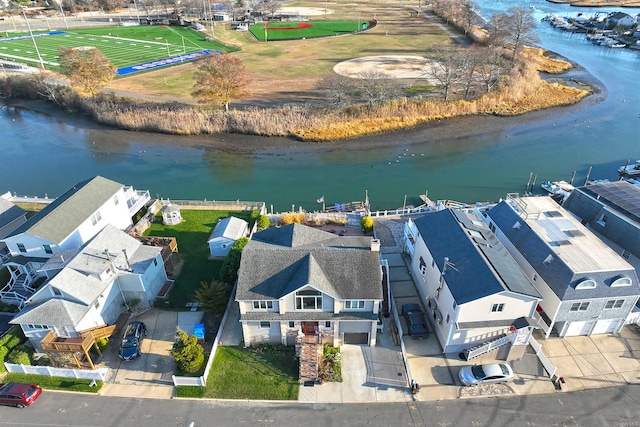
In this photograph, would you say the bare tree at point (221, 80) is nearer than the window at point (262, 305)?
No

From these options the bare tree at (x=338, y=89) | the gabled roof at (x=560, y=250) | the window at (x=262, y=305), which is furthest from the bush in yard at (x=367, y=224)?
the bare tree at (x=338, y=89)

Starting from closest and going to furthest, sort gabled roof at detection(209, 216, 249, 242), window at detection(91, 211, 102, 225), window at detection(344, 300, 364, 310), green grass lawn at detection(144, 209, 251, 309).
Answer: window at detection(344, 300, 364, 310) → green grass lawn at detection(144, 209, 251, 309) → window at detection(91, 211, 102, 225) → gabled roof at detection(209, 216, 249, 242)

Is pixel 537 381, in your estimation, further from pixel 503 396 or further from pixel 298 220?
pixel 298 220

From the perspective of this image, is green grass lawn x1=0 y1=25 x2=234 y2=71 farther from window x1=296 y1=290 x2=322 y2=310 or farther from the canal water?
window x1=296 y1=290 x2=322 y2=310

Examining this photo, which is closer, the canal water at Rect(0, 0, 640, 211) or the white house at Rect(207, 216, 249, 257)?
the white house at Rect(207, 216, 249, 257)

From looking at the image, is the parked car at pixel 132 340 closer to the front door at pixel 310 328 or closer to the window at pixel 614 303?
the front door at pixel 310 328

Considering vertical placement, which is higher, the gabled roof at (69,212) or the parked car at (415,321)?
the gabled roof at (69,212)

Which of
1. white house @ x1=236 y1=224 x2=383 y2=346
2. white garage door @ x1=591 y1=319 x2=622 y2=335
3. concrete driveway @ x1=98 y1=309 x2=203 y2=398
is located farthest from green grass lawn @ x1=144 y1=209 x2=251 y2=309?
white garage door @ x1=591 y1=319 x2=622 y2=335
